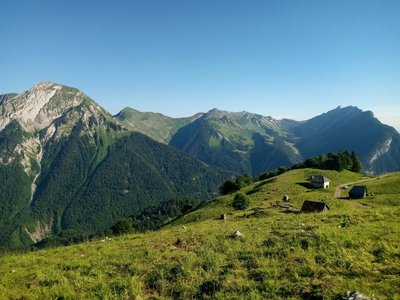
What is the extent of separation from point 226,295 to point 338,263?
466 cm

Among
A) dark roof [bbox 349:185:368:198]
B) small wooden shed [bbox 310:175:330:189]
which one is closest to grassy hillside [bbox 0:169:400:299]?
dark roof [bbox 349:185:368:198]

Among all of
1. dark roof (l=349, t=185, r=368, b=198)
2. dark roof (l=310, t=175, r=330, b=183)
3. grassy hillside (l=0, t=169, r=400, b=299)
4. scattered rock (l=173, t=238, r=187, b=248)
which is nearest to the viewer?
grassy hillside (l=0, t=169, r=400, b=299)

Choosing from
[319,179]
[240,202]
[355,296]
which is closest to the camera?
[355,296]

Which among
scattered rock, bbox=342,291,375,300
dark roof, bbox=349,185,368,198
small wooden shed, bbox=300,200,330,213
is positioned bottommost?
dark roof, bbox=349,185,368,198

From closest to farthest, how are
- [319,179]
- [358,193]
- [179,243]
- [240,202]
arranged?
1. [179,243]
2. [240,202]
3. [358,193]
4. [319,179]

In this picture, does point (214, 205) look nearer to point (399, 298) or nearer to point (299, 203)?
point (299, 203)

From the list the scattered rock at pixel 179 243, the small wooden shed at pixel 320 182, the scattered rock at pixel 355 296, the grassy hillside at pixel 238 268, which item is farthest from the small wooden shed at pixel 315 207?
the small wooden shed at pixel 320 182

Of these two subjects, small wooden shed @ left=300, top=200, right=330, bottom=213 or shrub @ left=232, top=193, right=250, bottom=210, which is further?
shrub @ left=232, top=193, right=250, bottom=210

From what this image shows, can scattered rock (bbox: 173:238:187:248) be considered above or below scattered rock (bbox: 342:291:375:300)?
below

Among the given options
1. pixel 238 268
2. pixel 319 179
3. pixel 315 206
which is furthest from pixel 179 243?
pixel 319 179

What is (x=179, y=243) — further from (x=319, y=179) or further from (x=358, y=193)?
(x=319, y=179)

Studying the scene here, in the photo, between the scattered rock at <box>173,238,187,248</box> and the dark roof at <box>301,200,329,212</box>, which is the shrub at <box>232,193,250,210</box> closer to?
the dark roof at <box>301,200,329,212</box>

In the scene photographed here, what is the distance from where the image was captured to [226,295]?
12562 millimetres

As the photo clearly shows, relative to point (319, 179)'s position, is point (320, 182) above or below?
below
